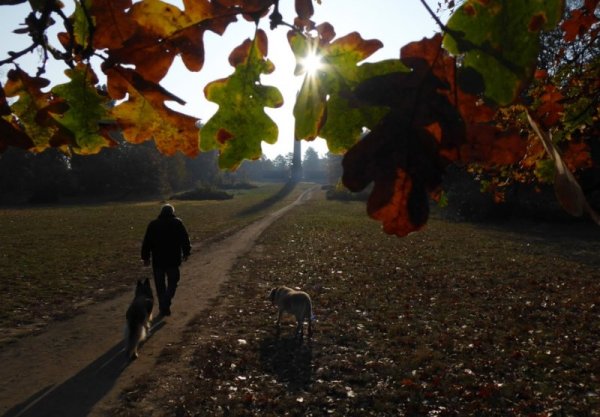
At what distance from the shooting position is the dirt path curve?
4.88m

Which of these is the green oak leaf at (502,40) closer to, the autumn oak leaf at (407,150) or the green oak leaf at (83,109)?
the autumn oak leaf at (407,150)

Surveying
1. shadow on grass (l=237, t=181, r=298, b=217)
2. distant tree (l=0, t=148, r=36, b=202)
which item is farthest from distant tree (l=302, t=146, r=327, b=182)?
distant tree (l=0, t=148, r=36, b=202)

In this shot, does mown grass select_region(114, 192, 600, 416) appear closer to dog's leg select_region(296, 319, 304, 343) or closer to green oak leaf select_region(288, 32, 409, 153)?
dog's leg select_region(296, 319, 304, 343)

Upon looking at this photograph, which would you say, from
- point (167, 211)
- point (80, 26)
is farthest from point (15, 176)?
point (80, 26)

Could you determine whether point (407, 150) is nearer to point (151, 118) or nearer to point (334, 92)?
point (334, 92)

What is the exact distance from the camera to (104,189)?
53.8 meters

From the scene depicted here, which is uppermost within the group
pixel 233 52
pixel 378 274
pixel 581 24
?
pixel 581 24

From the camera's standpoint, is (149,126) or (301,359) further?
(301,359)

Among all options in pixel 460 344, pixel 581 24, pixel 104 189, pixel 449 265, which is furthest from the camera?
pixel 104 189

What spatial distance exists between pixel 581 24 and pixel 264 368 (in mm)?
5278

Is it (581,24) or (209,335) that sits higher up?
(581,24)

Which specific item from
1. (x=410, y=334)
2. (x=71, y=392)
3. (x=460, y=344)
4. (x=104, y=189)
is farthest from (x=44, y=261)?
(x=104, y=189)

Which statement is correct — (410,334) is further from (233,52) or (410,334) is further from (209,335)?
(233,52)

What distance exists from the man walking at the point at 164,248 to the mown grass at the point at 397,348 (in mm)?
891
